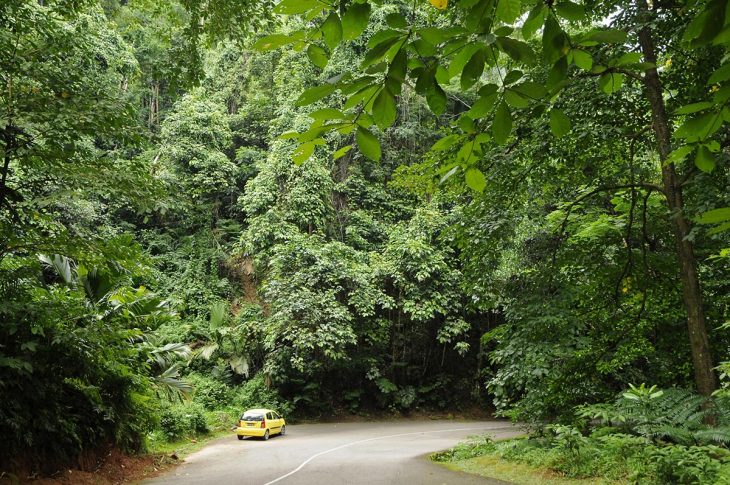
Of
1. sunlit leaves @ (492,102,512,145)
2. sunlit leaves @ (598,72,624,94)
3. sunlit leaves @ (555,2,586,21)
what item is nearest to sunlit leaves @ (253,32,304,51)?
sunlit leaves @ (492,102,512,145)

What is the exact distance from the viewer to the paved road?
27.0 feet

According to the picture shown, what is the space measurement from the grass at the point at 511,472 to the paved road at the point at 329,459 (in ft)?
1.31

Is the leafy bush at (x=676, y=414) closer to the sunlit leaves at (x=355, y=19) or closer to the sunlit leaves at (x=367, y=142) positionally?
the sunlit leaves at (x=367, y=142)

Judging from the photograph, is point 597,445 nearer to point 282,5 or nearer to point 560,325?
point 560,325

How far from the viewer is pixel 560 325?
20.5 ft

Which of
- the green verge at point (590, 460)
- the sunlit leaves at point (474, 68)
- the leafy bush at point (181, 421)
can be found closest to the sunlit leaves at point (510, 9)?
the sunlit leaves at point (474, 68)

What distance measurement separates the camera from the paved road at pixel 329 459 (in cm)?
822

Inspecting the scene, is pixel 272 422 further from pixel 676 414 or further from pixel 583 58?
pixel 583 58

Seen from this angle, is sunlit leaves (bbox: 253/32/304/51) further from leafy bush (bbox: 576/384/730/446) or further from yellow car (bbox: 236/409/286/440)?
yellow car (bbox: 236/409/286/440)

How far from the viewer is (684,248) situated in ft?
17.7

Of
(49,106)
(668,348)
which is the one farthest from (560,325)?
(49,106)

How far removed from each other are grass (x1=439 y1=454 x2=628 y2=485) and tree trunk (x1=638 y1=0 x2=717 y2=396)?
2.50 meters

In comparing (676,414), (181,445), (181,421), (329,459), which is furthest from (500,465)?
(181,421)

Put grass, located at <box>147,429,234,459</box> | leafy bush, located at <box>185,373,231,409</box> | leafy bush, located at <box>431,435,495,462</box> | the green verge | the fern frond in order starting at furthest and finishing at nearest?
1. leafy bush, located at <box>185,373,231,409</box>
2. grass, located at <box>147,429,234,459</box>
3. leafy bush, located at <box>431,435,495,462</box>
4. the green verge
5. the fern frond
